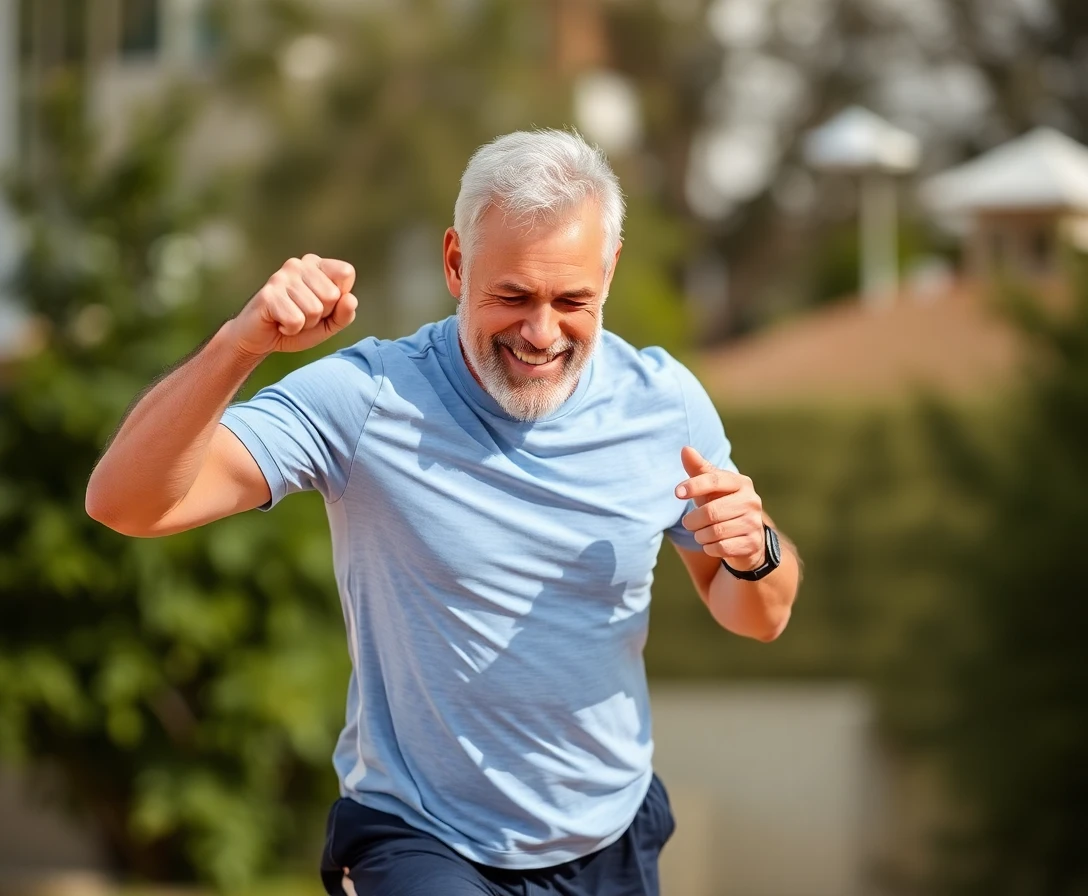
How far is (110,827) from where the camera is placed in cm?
952

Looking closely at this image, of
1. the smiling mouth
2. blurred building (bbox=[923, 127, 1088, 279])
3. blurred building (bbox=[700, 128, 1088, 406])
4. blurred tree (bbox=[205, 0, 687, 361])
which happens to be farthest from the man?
blurred tree (bbox=[205, 0, 687, 361])

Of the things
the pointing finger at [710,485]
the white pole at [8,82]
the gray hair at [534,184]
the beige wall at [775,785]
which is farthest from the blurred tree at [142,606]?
the pointing finger at [710,485]

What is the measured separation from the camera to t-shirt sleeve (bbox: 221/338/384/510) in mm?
2820

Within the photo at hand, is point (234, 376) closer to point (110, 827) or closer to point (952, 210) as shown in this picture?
point (110, 827)

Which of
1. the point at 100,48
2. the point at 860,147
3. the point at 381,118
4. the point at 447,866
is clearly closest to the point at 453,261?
the point at 447,866

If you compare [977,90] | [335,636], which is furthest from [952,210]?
[977,90]

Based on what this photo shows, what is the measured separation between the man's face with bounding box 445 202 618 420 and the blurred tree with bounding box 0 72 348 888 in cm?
580

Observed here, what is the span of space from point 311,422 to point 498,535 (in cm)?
37

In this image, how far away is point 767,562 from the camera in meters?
3.09

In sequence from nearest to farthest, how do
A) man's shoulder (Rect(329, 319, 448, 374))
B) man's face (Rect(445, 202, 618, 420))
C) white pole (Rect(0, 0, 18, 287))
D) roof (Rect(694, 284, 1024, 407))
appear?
1. man's face (Rect(445, 202, 618, 420))
2. man's shoulder (Rect(329, 319, 448, 374))
3. roof (Rect(694, 284, 1024, 407))
4. white pole (Rect(0, 0, 18, 287))

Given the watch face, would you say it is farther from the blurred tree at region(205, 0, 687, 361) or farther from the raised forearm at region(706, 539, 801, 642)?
the blurred tree at region(205, 0, 687, 361)

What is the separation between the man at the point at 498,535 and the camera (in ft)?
9.63

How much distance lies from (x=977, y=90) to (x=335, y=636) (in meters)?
18.1

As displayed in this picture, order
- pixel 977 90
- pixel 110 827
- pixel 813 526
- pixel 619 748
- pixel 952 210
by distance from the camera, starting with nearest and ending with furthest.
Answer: pixel 619 748
pixel 110 827
pixel 813 526
pixel 952 210
pixel 977 90
